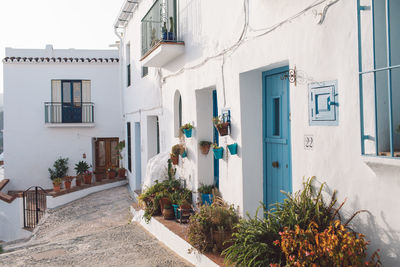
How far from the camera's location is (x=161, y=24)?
9.01m

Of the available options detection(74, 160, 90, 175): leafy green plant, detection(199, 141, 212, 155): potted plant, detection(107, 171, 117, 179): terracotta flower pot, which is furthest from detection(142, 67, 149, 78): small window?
detection(74, 160, 90, 175): leafy green plant

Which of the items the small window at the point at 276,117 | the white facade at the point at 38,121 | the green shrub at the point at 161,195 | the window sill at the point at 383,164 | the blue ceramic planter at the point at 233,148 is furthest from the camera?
the white facade at the point at 38,121

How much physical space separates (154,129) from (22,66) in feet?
34.3

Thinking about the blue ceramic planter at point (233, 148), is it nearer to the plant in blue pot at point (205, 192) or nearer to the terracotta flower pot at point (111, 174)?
the plant in blue pot at point (205, 192)

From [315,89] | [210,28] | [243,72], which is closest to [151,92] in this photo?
[210,28]

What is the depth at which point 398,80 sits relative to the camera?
12.0ft

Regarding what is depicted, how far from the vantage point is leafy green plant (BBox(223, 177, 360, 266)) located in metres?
4.02

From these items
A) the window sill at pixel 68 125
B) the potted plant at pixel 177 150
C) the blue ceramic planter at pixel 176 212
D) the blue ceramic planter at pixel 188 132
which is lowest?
the blue ceramic planter at pixel 176 212

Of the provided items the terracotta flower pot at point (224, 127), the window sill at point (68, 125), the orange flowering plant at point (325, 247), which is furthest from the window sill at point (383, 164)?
the window sill at point (68, 125)

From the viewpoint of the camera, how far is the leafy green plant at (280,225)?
158 inches

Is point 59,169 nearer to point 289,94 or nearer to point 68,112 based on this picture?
point 68,112

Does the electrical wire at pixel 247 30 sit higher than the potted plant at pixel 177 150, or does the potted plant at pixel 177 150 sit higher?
the electrical wire at pixel 247 30

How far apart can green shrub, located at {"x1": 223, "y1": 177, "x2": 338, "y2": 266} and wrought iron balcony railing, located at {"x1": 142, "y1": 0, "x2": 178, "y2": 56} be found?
16.8 feet

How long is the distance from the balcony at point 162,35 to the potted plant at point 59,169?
10627 mm
